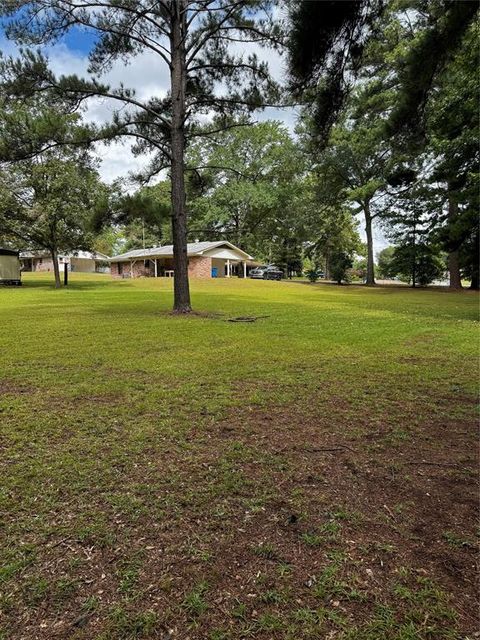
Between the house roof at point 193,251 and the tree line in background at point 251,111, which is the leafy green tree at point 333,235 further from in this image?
the house roof at point 193,251

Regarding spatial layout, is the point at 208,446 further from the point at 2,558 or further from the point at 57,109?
the point at 57,109

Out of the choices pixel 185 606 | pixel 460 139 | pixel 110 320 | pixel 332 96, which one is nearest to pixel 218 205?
pixel 460 139

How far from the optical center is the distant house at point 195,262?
112ft

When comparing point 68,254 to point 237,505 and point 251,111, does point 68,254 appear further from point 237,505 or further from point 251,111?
point 237,505

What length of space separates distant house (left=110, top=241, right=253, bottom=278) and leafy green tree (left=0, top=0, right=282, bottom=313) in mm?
22522

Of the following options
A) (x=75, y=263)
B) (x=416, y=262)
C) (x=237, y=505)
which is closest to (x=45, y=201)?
(x=237, y=505)

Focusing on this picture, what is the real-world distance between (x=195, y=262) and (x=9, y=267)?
14.0 meters

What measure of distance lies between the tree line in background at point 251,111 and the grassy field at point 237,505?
8.32 ft

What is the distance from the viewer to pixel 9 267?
25.1 m

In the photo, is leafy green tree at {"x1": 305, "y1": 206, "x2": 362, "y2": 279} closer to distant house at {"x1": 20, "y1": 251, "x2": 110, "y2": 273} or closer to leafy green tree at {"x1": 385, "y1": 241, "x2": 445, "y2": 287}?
leafy green tree at {"x1": 385, "y1": 241, "x2": 445, "y2": 287}

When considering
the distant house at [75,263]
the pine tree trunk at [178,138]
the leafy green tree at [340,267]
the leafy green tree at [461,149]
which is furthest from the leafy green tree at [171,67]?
the distant house at [75,263]

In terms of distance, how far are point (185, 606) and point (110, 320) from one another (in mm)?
8696

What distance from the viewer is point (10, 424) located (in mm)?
3141

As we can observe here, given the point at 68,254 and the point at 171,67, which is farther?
the point at 68,254
